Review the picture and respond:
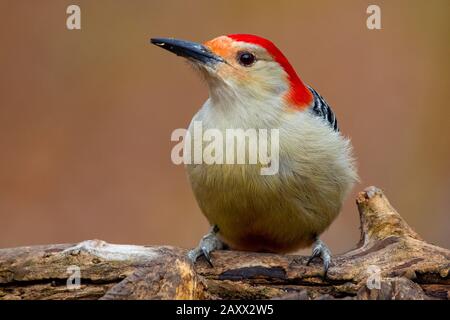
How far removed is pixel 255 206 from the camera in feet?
15.9

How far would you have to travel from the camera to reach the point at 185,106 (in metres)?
8.53

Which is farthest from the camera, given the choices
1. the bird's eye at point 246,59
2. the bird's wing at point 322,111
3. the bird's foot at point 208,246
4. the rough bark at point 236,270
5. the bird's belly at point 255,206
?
the bird's wing at point 322,111

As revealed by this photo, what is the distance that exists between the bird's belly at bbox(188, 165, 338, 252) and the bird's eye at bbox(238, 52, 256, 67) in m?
0.69

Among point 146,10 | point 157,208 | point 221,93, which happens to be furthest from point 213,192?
point 146,10

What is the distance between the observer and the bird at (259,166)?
482 cm

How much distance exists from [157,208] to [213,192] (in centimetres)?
366

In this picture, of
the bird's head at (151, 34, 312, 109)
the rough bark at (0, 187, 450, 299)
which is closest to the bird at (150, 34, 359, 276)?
the bird's head at (151, 34, 312, 109)

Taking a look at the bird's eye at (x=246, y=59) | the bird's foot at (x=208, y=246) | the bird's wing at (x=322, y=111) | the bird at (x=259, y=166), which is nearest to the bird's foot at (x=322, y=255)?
the bird at (x=259, y=166)

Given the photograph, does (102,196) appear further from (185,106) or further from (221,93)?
(221,93)

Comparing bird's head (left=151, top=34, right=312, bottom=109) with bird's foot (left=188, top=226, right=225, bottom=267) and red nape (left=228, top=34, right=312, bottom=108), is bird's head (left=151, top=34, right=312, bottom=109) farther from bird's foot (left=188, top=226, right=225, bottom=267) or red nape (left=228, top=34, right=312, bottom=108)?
bird's foot (left=188, top=226, right=225, bottom=267)

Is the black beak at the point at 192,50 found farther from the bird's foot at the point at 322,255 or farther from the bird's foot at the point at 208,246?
the bird's foot at the point at 322,255

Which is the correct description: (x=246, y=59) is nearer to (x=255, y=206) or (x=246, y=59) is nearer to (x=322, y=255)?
(x=255, y=206)

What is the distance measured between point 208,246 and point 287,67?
4.31 feet

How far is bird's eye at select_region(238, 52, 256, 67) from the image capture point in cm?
491
